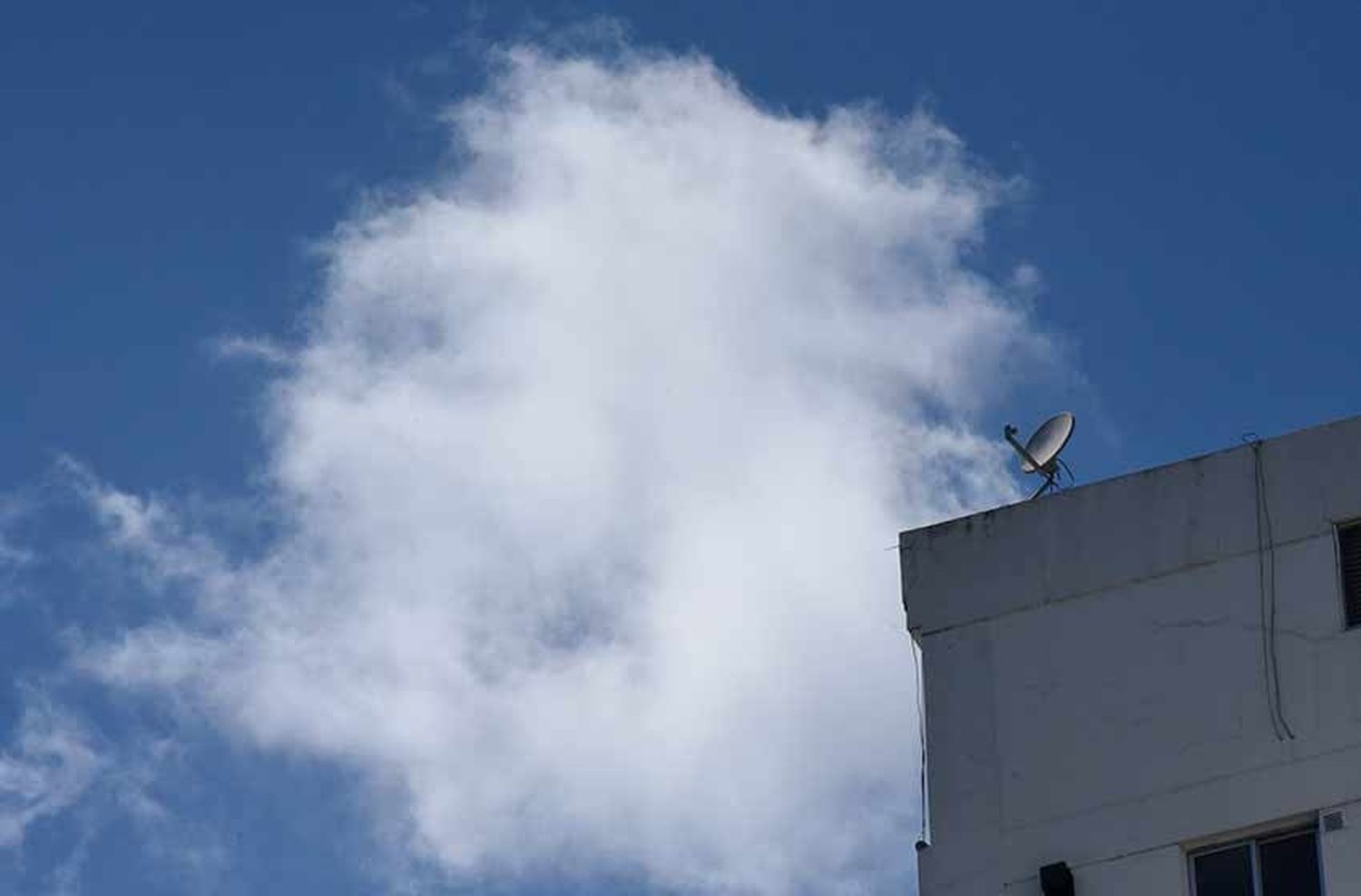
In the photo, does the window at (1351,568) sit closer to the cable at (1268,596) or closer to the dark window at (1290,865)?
the cable at (1268,596)

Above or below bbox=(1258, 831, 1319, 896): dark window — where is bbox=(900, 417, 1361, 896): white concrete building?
above

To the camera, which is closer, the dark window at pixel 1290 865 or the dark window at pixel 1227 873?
the dark window at pixel 1290 865

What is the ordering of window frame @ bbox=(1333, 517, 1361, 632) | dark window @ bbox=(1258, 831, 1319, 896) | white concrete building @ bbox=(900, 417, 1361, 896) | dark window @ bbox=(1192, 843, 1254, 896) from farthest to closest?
window frame @ bbox=(1333, 517, 1361, 632)
white concrete building @ bbox=(900, 417, 1361, 896)
dark window @ bbox=(1192, 843, 1254, 896)
dark window @ bbox=(1258, 831, 1319, 896)

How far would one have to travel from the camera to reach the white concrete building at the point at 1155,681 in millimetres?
34781

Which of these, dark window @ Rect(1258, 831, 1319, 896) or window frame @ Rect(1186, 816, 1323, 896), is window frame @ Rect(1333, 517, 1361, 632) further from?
dark window @ Rect(1258, 831, 1319, 896)

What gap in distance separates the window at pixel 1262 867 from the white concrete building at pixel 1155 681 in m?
0.02

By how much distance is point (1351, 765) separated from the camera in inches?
1357

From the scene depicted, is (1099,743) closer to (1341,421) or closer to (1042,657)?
(1042,657)

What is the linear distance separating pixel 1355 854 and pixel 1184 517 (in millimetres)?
4443

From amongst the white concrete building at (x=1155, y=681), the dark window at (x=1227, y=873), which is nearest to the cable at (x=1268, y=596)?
the white concrete building at (x=1155, y=681)

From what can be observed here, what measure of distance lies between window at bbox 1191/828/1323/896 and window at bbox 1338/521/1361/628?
7.49ft

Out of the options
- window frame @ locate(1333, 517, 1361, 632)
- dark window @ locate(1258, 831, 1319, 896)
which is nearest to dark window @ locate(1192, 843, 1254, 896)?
dark window @ locate(1258, 831, 1319, 896)

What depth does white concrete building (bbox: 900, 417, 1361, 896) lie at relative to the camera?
34781mm

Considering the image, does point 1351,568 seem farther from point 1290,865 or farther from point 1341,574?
point 1290,865
